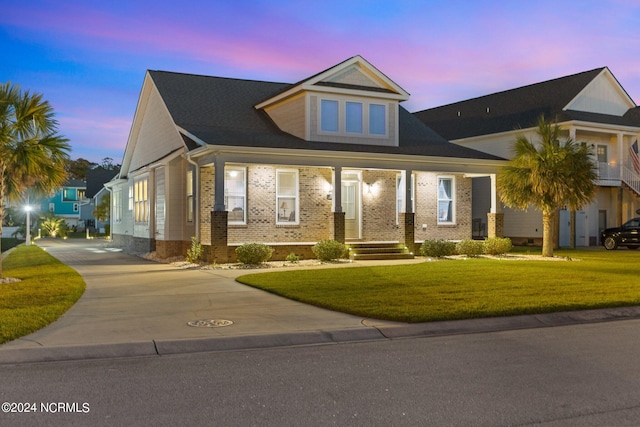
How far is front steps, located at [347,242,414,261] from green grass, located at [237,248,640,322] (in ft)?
10.0

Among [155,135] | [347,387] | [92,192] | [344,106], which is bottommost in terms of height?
[347,387]

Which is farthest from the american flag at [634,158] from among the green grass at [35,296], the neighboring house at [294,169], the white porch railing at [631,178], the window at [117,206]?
the green grass at [35,296]

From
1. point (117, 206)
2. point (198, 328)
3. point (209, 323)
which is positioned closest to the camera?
point (198, 328)

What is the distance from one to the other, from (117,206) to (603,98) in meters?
26.4

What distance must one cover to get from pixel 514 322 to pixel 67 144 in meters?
11.7

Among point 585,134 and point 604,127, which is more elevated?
point 604,127

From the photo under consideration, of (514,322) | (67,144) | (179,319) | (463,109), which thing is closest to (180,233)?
(67,144)

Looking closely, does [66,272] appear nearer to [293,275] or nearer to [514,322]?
[293,275]

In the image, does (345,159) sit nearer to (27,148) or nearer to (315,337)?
(27,148)

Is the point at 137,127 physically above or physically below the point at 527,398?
above

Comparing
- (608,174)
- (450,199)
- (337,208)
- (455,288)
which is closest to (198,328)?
(455,288)

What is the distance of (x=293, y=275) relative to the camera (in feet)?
54.4

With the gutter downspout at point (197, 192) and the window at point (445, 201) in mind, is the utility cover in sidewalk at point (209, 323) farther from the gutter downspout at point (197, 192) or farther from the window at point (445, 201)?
the window at point (445, 201)

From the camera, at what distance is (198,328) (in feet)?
30.9
